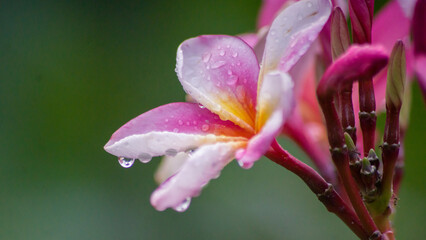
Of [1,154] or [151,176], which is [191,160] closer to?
[151,176]

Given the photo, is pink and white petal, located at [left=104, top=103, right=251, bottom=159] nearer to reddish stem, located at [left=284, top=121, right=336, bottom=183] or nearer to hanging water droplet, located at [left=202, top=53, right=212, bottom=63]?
hanging water droplet, located at [left=202, top=53, right=212, bottom=63]

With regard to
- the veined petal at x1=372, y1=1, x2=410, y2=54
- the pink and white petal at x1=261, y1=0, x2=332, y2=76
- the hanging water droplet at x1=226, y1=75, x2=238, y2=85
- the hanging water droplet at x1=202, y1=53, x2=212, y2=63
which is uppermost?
the pink and white petal at x1=261, y1=0, x2=332, y2=76

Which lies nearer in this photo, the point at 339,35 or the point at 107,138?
the point at 339,35

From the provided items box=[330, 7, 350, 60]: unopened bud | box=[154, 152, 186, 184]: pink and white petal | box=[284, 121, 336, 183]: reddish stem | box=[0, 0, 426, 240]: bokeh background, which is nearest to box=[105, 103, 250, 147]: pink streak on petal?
box=[330, 7, 350, 60]: unopened bud

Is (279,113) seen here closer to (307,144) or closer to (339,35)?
(339,35)

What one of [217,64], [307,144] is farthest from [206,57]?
[307,144]

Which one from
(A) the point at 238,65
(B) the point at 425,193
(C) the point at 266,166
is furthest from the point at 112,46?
(A) the point at 238,65

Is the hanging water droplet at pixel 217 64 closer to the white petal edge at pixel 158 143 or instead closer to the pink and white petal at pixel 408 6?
the white petal edge at pixel 158 143
